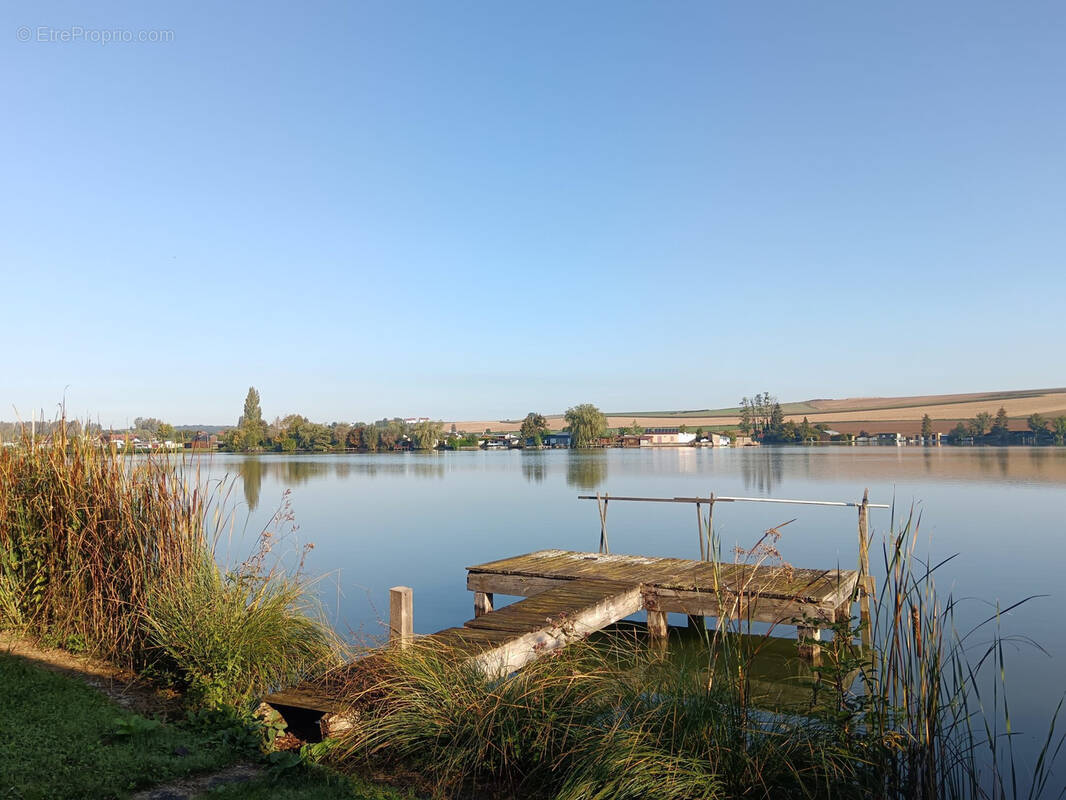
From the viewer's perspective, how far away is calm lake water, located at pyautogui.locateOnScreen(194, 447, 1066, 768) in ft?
Answer: 43.7

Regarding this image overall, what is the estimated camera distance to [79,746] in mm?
5129

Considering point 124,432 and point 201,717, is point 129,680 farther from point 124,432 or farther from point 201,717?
point 124,432

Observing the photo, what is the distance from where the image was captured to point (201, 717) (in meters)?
5.93

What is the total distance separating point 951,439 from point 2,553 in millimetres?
133049

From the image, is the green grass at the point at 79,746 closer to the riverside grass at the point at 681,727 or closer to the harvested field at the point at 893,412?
the riverside grass at the point at 681,727

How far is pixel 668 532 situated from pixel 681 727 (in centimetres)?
1922

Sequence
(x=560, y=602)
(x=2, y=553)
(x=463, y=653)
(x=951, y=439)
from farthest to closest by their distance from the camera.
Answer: (x=951, y=439), (x=560, y=602), (x=2, y=553), (x=463, y=653)

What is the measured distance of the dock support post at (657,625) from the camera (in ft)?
35.6

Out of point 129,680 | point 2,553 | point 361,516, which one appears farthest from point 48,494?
point 361,516

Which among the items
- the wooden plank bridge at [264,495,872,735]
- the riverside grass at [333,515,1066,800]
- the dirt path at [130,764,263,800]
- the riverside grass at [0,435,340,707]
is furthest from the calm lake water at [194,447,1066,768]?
the dirt path at [130,764,263,800]

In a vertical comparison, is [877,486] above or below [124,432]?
below

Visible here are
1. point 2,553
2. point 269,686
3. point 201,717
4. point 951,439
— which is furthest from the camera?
point 951,439

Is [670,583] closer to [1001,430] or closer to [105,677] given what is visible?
[105,677]

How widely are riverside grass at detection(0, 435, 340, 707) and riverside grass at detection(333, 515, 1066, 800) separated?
1240mm
